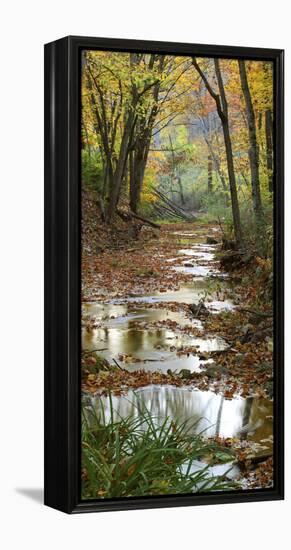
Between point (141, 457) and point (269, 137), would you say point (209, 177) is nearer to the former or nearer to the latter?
point (269, 137)

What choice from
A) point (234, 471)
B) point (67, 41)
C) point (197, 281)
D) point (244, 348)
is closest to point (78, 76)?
point (67, 41)

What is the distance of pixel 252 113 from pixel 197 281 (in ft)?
4.30

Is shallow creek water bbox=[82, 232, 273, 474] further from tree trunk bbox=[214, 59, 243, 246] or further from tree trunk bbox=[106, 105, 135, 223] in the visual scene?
tree trunk bbox=[106, 105, 135, 223]

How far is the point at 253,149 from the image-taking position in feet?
32.3

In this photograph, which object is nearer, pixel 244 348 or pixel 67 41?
pixel 67 41

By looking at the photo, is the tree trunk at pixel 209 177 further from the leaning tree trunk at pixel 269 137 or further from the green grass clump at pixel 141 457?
the green grass clump at pixel 141 457

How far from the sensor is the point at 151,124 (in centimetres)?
954

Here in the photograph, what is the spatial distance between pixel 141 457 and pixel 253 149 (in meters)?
2.40

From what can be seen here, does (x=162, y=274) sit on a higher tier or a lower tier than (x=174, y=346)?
higher

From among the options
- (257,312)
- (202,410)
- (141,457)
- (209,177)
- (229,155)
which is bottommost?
(141,457)

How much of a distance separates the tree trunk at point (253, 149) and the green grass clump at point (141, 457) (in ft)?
5.54

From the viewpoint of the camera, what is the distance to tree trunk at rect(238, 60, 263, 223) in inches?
386

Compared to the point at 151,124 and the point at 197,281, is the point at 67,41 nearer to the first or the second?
the point at 151,124

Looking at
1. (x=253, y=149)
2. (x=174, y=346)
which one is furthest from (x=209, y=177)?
(x=174, y=346)
